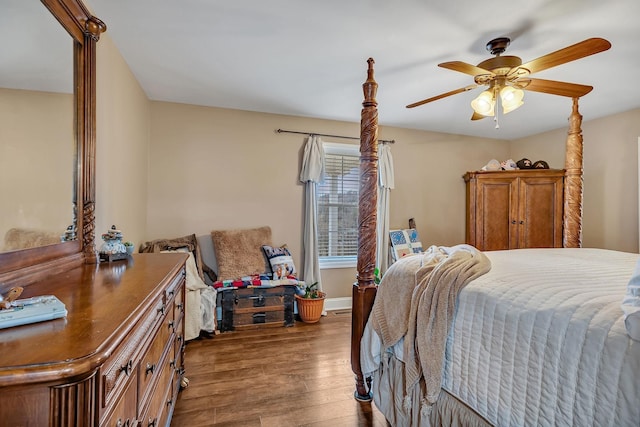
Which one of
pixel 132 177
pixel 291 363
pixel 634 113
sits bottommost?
pixel 291 363

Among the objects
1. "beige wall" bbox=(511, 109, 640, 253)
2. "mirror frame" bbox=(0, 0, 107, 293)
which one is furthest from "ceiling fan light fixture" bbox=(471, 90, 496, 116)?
"beige wall" bbox=(511, 109, 640, 253)

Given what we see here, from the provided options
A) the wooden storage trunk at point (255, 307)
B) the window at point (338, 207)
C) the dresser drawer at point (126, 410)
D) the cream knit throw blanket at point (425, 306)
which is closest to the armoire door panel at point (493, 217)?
the window at point (338, 207)

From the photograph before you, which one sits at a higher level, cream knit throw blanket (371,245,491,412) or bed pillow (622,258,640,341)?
bed pillow (622,258,640,341)

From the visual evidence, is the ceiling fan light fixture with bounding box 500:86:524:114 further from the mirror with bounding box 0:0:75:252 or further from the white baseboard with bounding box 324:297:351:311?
the white baseboard with bounding box 324:297:351:311

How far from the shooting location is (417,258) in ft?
6.02

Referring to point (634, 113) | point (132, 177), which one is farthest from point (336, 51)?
point (634, 113)

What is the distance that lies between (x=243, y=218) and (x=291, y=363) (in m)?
1.78

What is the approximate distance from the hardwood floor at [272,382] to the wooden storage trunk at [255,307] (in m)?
0.12

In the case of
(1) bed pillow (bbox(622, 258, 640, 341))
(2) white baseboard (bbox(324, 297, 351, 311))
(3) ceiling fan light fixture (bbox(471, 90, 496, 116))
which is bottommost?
(2) white baseboard (bbox(324, 297, 351, 311))

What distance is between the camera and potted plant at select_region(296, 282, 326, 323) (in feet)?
11.5

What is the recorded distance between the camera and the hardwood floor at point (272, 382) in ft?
6.20

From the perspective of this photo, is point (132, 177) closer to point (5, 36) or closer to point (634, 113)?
point (5, 36)

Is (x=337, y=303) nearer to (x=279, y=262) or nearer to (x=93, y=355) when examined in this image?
(x=279, y=262)

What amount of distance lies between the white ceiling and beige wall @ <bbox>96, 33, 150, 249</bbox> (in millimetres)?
167
